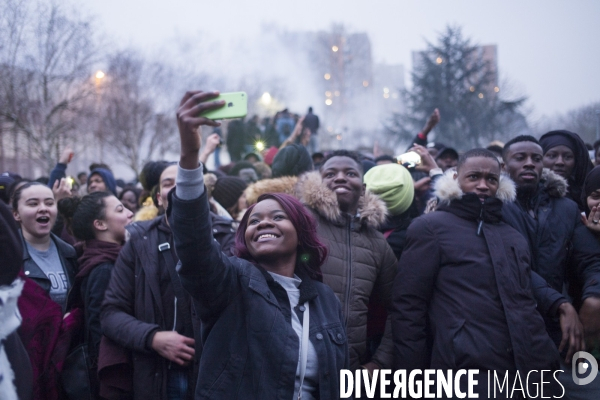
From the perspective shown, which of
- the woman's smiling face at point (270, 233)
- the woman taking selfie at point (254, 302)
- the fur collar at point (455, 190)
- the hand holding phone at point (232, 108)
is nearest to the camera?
the hand holding phone at point (232, 108)

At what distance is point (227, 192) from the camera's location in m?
5.99

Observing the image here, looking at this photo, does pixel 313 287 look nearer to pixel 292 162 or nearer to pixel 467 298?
pixel 467 298

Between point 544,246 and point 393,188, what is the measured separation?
1354 millimetres

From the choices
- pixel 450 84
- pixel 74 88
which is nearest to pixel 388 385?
pixel 74 88

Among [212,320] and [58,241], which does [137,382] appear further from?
[58,241]

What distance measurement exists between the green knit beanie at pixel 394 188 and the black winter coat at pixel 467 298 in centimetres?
91

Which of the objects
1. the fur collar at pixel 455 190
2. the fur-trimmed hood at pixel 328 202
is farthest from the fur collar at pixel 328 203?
the fur collar at pixel 455 190

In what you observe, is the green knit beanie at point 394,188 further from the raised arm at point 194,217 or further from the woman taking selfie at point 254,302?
the raised arm at point 194,217

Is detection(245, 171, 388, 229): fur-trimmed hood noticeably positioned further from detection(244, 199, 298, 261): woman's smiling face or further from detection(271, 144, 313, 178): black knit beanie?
detection(271, 144, 313, 178): black knit beanie

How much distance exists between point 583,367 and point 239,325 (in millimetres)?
2640

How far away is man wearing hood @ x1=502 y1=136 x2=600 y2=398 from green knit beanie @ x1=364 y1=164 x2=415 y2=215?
950mm

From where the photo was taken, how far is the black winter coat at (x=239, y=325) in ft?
7.89

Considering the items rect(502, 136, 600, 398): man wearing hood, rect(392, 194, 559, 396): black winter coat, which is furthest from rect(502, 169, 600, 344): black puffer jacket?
rect(392, 194, 559, 396): black winter coat

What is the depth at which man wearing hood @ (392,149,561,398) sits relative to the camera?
347cm
